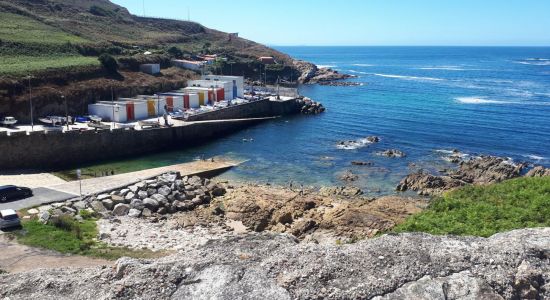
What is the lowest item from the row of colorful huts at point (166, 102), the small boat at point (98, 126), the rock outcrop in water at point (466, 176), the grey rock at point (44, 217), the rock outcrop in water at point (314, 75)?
the rock outcrop in water at point (466, 176)

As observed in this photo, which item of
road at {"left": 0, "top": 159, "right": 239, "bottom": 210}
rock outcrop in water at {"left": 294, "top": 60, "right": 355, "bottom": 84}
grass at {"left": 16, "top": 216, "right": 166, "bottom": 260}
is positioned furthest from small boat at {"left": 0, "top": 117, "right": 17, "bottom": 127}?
rock outcrop in water at {"left": 294, "top": 60, "right": 355, "bottom": 84}

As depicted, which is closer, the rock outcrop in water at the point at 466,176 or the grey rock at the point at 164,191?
the grey rock at the point at 164,191

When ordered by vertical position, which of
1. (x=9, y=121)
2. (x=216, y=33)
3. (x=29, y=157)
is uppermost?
(x=216, y=33)

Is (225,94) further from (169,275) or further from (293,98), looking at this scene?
(169,275)

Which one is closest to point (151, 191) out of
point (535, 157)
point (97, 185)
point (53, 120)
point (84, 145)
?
point (97, 185)

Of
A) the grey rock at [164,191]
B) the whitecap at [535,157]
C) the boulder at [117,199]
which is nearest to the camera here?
the boulder at [117,199]

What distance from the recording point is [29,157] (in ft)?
132

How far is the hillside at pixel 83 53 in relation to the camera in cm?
5006

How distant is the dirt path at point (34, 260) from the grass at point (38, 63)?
33863mm

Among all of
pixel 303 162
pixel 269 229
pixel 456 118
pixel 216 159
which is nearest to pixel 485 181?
pixel 303 162

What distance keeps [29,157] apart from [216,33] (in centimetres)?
10688

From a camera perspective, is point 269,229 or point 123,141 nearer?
point 269,229

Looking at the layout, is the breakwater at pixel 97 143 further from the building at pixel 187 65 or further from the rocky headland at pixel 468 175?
the rocky headland at pixel 468 175

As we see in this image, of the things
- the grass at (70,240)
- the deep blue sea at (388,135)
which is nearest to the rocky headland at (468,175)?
the deep blue sea at (388,135)
